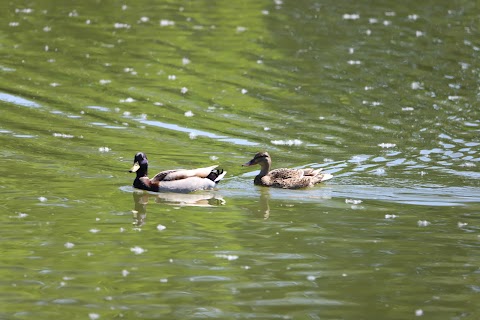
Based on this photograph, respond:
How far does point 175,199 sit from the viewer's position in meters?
17.8

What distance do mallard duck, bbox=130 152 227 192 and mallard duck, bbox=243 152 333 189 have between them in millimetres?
862

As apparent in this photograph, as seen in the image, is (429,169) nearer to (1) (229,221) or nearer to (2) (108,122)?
(1) (229,221)

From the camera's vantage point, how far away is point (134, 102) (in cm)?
2548

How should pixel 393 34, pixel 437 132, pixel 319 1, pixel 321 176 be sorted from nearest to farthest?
pixel 321 176
pixel 437 132
pixel 393 34
pixel 319 1

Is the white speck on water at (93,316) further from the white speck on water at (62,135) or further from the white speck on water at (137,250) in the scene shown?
the white speck on water at (62,135)

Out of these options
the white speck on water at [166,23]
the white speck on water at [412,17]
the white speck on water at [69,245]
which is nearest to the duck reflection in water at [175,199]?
the white speck on water at [69,245]

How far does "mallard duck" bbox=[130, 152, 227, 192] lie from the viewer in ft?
59.6

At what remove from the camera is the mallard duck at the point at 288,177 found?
18359mm

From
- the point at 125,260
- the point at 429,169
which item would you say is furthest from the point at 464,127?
the point at 125,260

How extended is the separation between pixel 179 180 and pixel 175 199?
463 mm

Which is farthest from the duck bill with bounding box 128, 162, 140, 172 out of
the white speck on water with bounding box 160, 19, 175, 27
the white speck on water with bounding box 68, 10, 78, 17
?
the white speck on water with bounding box 68, 10, 78, 17

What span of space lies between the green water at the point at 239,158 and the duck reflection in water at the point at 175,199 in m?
0.07

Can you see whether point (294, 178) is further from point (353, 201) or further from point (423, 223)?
point (423, 223)

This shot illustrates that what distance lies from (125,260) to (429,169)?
780cm
